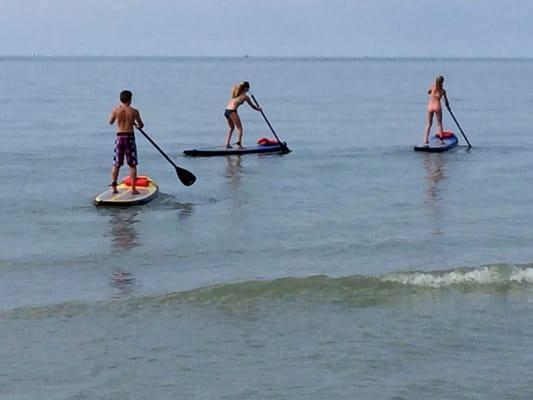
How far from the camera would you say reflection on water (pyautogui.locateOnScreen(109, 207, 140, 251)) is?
13.1 metres

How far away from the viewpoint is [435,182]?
62.0 ft

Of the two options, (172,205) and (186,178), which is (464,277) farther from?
(186,178)

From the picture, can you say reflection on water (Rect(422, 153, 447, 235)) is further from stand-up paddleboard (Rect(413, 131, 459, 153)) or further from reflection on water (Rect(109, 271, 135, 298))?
reflection on water (Rect(109, 271, 135, 298))

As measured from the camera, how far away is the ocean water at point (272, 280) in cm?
810

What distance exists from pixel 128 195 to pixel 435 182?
561cm

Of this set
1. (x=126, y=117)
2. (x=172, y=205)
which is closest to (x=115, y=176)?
(x=126, y=117)

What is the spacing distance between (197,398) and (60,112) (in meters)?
32.1

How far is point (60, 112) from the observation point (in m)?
38.8

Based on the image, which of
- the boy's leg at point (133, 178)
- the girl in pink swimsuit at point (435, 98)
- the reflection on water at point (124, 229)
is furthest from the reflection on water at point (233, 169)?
the girl in pink swimsuit at point (435, 98)

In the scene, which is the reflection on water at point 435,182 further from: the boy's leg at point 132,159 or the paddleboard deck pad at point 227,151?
the boy's leg at point 132,159

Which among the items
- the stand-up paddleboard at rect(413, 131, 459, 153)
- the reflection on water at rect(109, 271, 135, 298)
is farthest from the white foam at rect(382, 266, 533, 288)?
the stand-up paddleboard at rect(413, 131, 459, 153)

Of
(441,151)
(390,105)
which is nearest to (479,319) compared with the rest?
(441,151)

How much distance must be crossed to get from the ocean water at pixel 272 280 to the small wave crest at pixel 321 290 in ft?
0.09

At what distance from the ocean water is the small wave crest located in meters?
0.03
